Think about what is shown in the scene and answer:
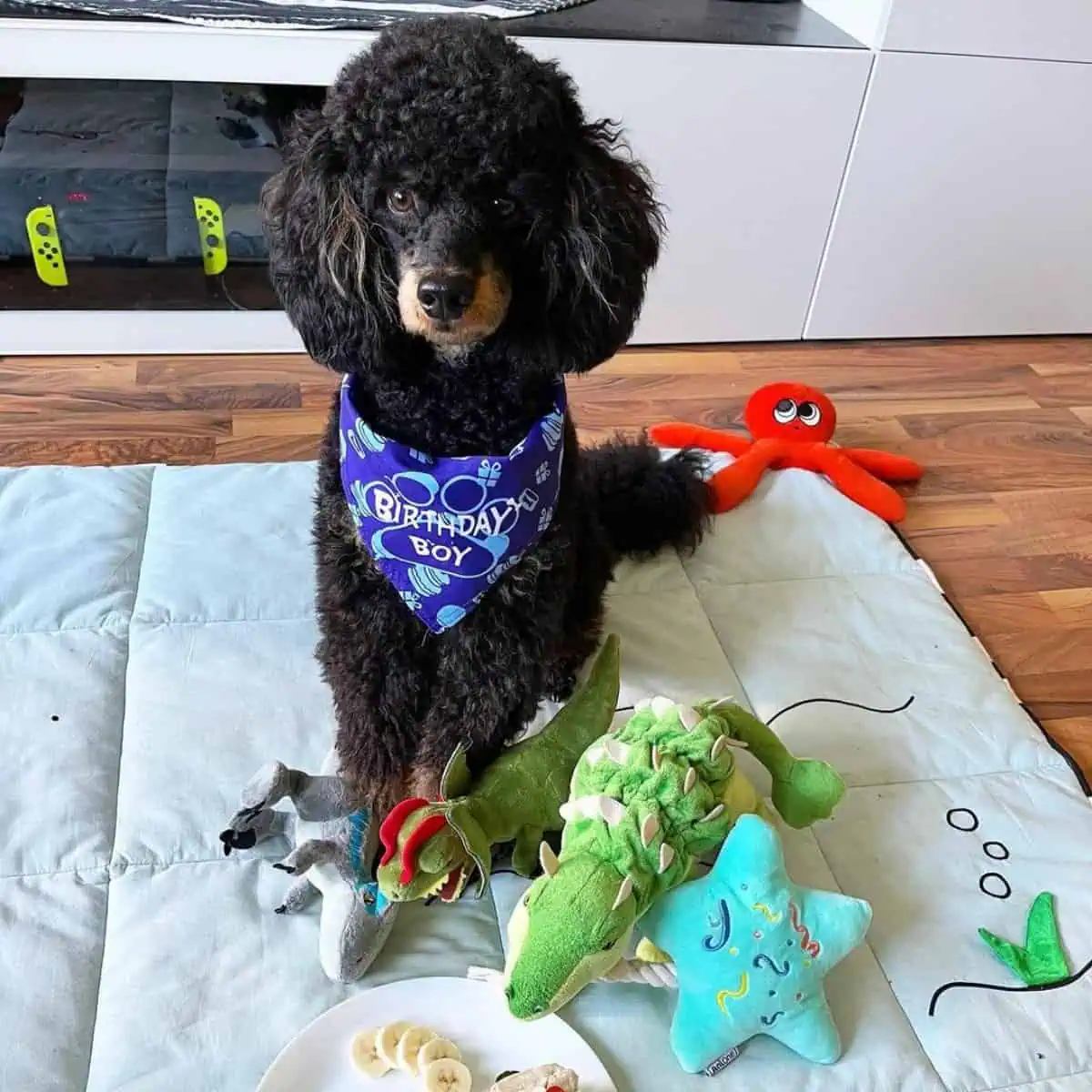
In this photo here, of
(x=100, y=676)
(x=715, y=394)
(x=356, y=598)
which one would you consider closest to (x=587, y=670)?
(x=356, y=598)

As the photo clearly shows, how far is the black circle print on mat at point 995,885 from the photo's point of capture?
1.19 metres

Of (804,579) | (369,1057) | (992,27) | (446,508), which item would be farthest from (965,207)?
(369,1057)

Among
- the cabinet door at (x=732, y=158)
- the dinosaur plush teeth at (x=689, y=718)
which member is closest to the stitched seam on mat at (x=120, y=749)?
the dinosaur plush teeth at (x=689, y=718)

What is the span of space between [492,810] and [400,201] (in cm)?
57

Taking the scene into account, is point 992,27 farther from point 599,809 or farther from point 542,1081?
point 542,1081

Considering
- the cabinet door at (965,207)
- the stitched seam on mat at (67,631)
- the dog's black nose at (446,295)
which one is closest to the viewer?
the dog's black nose at (446,295)

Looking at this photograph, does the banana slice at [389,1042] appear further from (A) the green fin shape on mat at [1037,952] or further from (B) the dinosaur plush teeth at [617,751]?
(A) the green fin shape on mat at [1037,952]

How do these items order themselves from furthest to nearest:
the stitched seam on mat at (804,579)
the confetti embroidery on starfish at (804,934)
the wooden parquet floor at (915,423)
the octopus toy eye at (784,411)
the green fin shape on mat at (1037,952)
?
1. the octopus toy eye at (784,411)
2. the wooden parquet floor at (915,423)
3. the stitched seam on mat at (804,579)
4. the green fin shape on mat at (1037,952)
5. the confetti embroidery on starfish at (804,934)

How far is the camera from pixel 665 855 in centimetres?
96

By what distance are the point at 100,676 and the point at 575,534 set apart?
1.91 ft

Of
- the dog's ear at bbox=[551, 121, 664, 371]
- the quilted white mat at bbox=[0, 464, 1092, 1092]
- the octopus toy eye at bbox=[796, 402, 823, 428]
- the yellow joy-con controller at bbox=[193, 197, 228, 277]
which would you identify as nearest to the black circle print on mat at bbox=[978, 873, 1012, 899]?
the quilted white mat at bbox=[0, 464, 1092, 1092]

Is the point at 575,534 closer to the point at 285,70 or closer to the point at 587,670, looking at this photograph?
the point at 587,670

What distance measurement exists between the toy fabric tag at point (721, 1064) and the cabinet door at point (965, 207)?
1.55 metres

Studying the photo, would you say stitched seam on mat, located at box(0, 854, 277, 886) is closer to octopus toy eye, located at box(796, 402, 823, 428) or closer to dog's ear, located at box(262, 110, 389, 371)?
dog's ear, located at box(262, 110, 389, 371)
